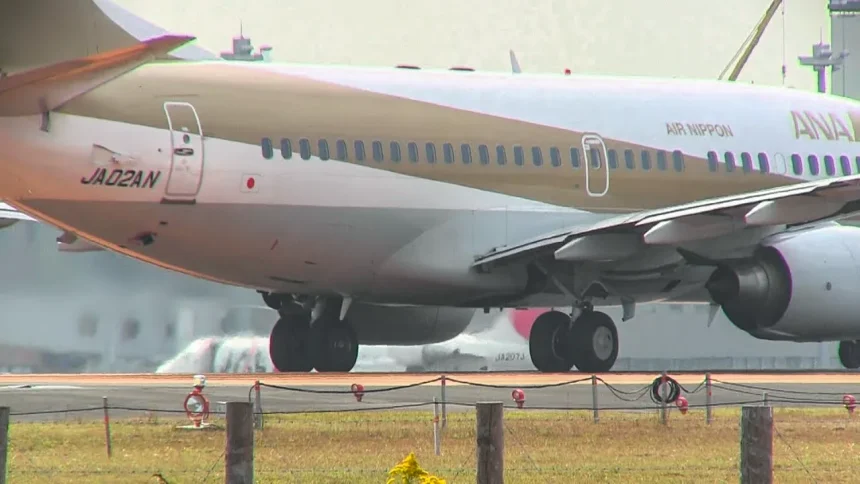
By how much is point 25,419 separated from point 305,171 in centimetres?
697

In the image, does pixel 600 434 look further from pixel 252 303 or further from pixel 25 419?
pixel 252 303

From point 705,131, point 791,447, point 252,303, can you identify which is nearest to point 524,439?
point 791,447

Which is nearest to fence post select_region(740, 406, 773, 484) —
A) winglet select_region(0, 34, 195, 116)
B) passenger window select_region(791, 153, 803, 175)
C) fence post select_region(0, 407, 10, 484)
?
fence post select_region(0, 407, 10, 484)

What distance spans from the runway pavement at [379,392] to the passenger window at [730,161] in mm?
4111

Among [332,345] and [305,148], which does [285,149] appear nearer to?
[305,148]

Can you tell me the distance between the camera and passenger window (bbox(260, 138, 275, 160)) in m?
26.8

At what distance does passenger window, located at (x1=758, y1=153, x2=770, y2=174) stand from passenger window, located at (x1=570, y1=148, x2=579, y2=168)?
379cm

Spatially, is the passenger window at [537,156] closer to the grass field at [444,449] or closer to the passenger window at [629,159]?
the passenger window at [629,159]

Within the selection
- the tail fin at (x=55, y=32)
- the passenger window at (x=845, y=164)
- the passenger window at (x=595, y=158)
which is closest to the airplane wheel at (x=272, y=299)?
the passenger window at (x=595, y=158)

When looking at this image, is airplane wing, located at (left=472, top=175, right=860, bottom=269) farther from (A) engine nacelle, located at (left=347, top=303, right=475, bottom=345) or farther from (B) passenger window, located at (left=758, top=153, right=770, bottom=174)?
(A) engine nacelle, located at (left=347, top=303, right=475, bottom=345)

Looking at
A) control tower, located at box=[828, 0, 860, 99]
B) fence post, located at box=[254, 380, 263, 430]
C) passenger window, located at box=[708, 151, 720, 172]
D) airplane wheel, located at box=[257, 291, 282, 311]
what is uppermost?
control tower, located at box=[828, 0, 860, 99]

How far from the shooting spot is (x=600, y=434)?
20.0 m

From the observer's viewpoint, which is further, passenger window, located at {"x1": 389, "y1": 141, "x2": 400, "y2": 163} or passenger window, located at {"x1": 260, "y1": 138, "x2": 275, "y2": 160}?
passenger window, located at {"x1": 389, "y1": 141, "x2": 400, "y2": 163}

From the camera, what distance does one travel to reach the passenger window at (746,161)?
31734 mm
